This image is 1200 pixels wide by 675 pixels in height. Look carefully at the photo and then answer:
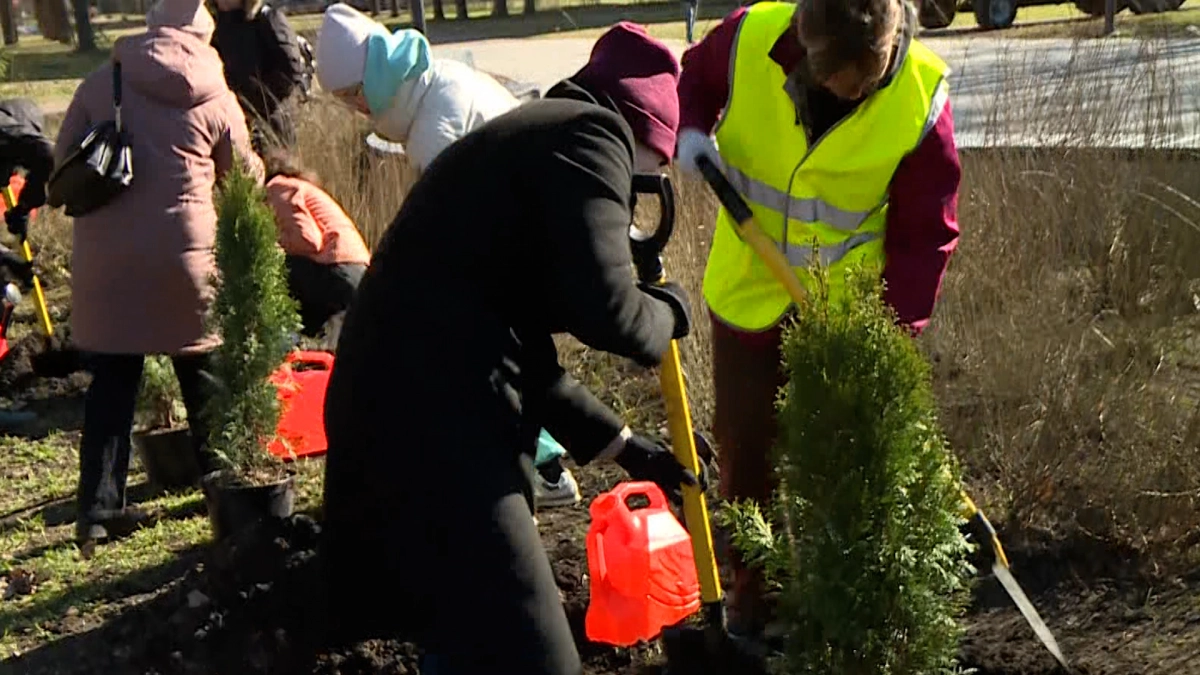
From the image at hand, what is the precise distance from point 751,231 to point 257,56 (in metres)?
4.18

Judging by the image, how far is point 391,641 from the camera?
13.0 feet

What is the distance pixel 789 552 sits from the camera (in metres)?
2.66

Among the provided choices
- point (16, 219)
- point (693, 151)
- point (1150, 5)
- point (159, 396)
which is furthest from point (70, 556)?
point (1150, 5)

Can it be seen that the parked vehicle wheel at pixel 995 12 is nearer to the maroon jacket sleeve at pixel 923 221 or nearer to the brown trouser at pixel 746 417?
the brown trouser at pixel 746 417

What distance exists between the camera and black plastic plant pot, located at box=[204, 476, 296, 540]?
460cm

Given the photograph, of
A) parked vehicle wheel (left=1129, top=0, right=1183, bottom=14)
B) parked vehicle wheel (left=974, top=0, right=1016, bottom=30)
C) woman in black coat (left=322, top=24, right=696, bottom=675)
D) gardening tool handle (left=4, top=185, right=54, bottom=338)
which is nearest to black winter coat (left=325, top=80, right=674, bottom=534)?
woman in black coat (left=322, top=24, right=696, bottom=675)

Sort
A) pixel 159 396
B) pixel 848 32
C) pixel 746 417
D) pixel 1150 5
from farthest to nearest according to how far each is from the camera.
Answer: pixel 1150 5 < pixel 159 396 < pixel 746 417 < pixel 848 32

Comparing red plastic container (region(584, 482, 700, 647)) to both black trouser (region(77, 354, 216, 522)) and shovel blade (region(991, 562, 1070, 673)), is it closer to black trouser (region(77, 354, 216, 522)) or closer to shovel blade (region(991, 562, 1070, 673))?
shovel blade (region(991, 562, 1070, 673))

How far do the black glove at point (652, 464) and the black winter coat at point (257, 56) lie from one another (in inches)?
169

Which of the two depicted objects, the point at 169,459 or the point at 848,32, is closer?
the point at 848,32

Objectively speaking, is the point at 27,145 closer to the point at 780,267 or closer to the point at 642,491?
the point at 642,491

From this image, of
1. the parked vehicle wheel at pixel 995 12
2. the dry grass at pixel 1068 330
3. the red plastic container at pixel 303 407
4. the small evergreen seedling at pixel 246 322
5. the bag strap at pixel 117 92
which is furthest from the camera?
the parked vehicle wheel at pixel 995 12

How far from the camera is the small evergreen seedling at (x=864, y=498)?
242 centimetres

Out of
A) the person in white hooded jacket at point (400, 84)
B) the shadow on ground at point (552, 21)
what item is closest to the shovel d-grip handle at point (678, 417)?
the person in white hooded jacket at point (400, 84)
